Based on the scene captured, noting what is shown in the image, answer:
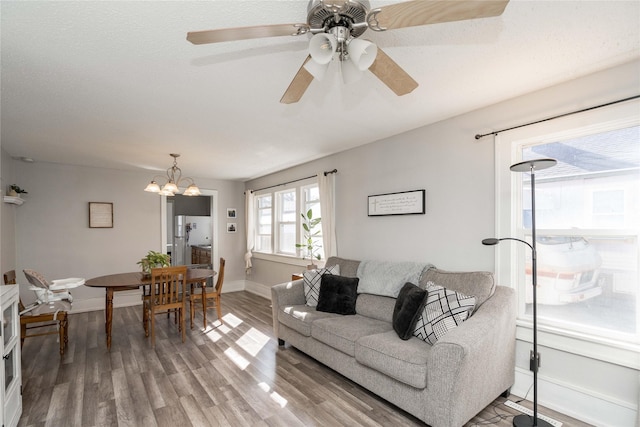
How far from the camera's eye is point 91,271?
533 centimetres

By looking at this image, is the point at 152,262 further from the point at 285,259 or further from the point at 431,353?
the point at 431,353

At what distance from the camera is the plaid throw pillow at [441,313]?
238 cm

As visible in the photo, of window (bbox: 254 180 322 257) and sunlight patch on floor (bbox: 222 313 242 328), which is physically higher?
window (bbox: 254 180 322 257)

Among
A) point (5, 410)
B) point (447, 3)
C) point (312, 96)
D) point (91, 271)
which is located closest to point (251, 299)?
point (91, 271)

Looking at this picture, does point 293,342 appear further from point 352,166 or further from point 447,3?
point 447,3

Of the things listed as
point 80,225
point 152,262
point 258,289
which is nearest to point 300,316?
point 152,262

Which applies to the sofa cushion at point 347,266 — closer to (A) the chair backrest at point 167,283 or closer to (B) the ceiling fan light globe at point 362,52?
(A) the chair backrest at point 167,283

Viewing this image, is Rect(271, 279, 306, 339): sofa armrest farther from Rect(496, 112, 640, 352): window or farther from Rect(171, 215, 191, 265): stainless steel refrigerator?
Rect(171, 215, 191, 265): stainless steel refrigerator

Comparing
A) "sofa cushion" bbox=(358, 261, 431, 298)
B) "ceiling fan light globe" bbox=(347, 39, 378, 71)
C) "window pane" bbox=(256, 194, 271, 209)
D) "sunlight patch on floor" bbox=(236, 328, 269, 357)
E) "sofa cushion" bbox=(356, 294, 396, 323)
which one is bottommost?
"sunlight patch on floor" bbox=(236, 328, 269, 357)

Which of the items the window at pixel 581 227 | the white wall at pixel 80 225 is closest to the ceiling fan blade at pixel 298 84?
the window at pixel 581 227

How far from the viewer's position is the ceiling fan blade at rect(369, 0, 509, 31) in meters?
1.10

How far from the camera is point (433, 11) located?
3.79ft

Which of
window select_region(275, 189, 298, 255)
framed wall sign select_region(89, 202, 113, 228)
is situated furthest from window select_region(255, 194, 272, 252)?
framed wall sign select_region(89, 202, 113, 228)

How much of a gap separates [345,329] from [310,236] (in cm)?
226
